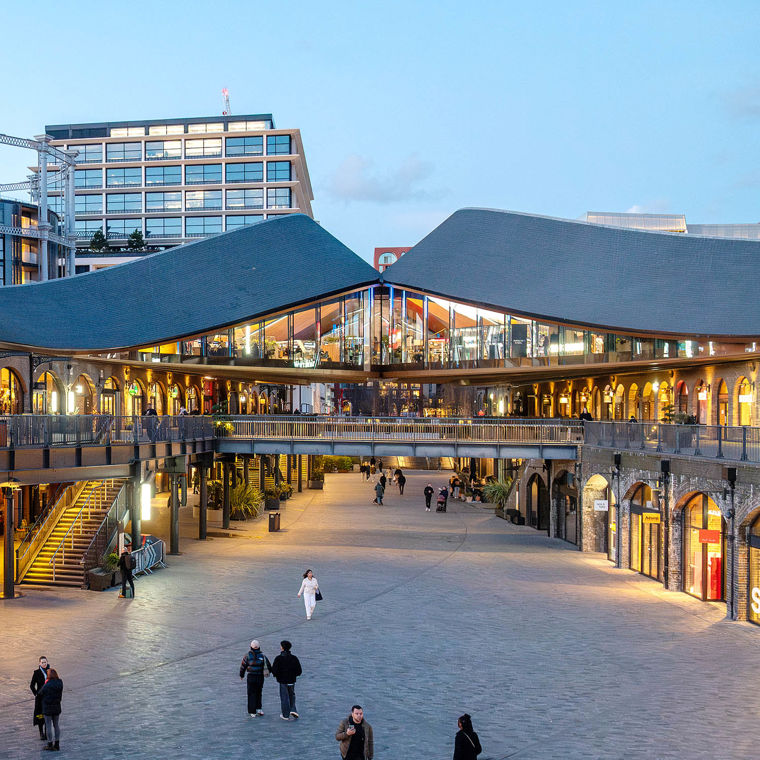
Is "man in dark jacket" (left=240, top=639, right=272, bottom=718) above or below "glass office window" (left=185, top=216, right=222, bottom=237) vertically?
below

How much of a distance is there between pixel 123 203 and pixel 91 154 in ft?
22.5

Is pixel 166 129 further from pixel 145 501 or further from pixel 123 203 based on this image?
pixel 145 501

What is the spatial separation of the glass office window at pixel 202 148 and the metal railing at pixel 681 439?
7046 centimetres

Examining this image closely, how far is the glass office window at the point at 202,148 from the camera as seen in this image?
92.2 metres

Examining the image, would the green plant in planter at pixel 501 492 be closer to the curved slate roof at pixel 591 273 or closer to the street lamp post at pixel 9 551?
the curved slate roof at pixel 591 273

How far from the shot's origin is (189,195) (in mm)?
92438

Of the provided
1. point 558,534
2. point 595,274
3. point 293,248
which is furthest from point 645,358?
point 293,248

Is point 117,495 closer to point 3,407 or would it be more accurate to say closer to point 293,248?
point 3,407

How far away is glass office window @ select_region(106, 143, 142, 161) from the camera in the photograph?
93.8m

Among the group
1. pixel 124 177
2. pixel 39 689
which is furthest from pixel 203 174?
pixel 39 689

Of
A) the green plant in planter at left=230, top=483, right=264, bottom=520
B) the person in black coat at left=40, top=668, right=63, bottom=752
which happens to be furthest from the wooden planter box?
the green plant in planter at left=230, top=483, right=264, bottom=520

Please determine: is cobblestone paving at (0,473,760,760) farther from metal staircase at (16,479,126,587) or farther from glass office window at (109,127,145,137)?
glass office window at (109,127,145,137)

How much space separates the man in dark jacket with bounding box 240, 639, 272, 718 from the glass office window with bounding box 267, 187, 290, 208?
3176 inches

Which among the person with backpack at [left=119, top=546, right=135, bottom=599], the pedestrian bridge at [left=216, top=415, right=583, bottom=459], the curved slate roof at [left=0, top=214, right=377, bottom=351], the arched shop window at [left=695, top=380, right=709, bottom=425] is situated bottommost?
the person with backpack at [left=119, top=546, right=135, bottom=599]
